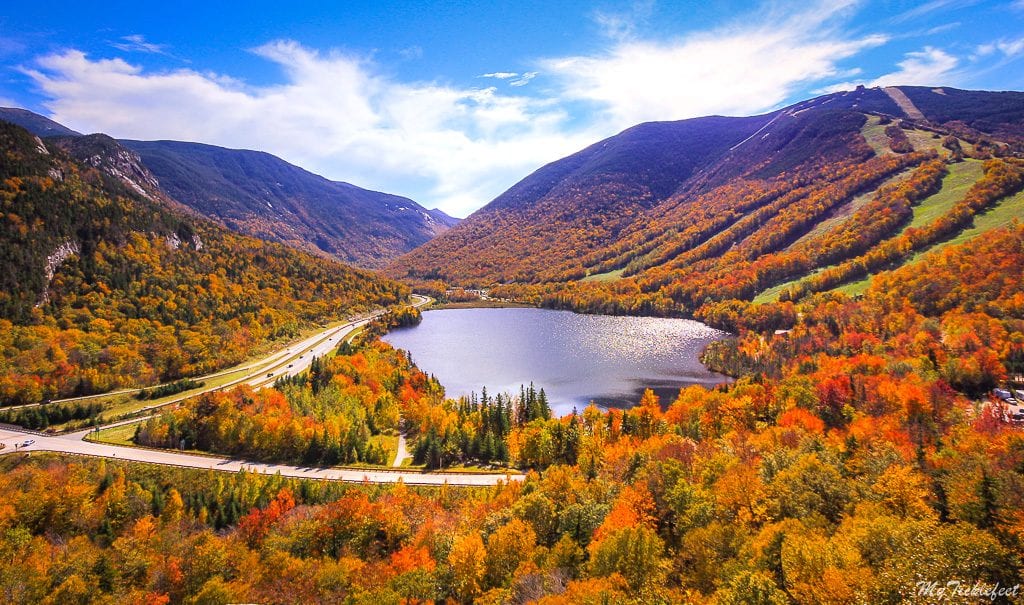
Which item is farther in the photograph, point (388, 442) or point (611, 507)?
point (388, 442)

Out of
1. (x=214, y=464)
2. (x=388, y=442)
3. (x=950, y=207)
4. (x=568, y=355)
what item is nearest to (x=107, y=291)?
(x=214, y=464)

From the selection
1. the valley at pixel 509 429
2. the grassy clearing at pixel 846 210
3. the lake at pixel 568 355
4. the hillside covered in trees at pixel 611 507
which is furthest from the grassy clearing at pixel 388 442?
the grassy clearing at pixel 846 210

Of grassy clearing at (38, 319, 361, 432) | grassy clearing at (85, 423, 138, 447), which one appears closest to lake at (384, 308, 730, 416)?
grassy clearing at (38, 319, 361, 432)

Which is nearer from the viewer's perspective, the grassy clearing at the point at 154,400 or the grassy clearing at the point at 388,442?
the grassy clearing at the point at 388,442

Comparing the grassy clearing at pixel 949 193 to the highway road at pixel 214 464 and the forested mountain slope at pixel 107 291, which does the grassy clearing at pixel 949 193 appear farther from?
the forested mountain slope at pixel 107 291

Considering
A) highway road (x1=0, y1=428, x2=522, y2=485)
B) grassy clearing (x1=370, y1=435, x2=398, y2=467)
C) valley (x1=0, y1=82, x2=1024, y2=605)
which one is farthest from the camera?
grassy clearing (x1=370, y1=435, x2=398, y2=467)

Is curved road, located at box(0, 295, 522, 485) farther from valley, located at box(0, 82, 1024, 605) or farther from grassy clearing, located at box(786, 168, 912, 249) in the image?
grassy clearing, located at box(786, 168, 912, 249)

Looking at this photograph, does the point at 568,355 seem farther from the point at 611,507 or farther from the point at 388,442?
the point at 611,507
